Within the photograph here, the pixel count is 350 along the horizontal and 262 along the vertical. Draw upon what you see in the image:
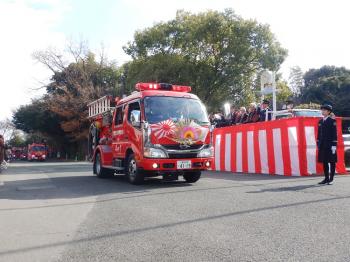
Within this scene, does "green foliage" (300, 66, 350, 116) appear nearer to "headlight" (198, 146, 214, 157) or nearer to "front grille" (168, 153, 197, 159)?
"headlight" (198, 146, 214, 157)

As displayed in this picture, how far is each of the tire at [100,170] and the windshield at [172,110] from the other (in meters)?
4.29

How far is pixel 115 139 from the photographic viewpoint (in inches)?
543

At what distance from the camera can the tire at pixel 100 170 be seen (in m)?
15.3

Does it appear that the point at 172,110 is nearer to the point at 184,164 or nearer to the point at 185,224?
the point at 184,164

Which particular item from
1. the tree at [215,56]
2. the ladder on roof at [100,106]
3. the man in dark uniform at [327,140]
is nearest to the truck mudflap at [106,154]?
the ladder on roof at [100,106]

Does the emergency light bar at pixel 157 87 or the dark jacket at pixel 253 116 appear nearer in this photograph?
the emergency light bar at pixel 157 87

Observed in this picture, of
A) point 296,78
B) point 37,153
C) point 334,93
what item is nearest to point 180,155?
point 334,93

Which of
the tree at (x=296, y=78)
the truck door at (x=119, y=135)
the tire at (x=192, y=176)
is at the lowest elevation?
the tire at (x=192, y=176)

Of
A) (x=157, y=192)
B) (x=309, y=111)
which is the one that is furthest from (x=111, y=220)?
(x=309, y=111)

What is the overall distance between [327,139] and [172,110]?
398cm

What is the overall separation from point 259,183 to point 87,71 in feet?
152

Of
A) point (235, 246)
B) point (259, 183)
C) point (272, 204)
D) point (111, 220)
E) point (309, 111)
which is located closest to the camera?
point (235, 246)

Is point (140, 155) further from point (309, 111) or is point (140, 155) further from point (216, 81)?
point (216, 81)

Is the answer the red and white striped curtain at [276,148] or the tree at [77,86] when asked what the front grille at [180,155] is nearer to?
the red and white striped curtain at [276,148]
